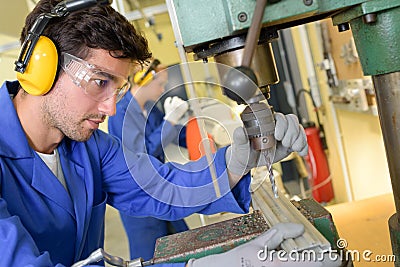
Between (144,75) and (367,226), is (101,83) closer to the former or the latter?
(367,226)

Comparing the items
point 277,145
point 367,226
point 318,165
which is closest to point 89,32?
point 277,145

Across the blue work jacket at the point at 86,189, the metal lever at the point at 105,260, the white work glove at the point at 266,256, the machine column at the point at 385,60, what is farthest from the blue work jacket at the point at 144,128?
the machine column at the point at 385,60

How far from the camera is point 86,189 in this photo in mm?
1185

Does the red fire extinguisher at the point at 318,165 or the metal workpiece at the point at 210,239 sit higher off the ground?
the metal workpiece at the point at 210,239

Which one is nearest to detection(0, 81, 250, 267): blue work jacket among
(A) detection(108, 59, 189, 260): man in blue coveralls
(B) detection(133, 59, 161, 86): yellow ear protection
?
(A) detection(108, 59, 189, 260): man in blue coveralls

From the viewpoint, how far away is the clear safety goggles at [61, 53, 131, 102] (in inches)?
39.6

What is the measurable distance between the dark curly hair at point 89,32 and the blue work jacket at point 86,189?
21cm

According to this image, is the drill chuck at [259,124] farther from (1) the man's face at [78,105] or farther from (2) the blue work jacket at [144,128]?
(2) the blue work jacket at [144,128]

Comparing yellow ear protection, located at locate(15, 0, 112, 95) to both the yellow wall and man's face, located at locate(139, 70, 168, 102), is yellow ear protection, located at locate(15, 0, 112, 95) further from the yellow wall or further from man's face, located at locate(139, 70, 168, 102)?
the yellow wall

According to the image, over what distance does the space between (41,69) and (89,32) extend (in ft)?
0.55

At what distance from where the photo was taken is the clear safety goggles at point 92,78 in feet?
3.30

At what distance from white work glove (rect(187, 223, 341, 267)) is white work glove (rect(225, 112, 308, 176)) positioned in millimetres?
179

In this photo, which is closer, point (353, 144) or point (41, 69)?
point (41, 69)

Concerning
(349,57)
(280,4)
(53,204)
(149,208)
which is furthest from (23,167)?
(349,57)
